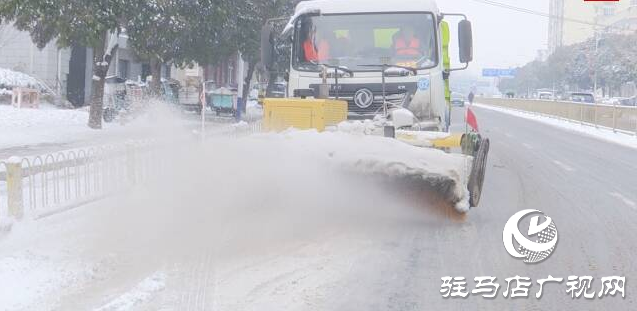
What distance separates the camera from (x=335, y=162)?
8.11m

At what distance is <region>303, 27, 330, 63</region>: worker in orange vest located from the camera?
11.0 meters

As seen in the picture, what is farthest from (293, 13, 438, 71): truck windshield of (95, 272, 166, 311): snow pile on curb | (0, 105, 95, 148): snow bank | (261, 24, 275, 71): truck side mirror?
(0, 105, 95, 148): snow bank

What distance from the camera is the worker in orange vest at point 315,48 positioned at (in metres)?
11.0

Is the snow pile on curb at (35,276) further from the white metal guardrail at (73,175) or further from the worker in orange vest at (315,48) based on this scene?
the worker in orange vest at (315,48)

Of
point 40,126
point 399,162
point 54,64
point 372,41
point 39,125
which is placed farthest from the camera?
point 54,64

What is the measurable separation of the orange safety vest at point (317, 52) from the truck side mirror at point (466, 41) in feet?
5.98

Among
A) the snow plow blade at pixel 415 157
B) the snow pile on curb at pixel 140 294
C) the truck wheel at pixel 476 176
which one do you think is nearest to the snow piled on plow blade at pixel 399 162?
the snow plow blade at pixel 415 157

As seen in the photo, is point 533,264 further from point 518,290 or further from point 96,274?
point 96,274

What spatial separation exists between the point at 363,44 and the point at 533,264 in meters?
4.81

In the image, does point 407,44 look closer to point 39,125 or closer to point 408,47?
point 408,47

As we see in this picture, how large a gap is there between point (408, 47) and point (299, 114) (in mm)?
2362

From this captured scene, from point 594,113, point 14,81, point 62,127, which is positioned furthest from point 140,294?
point 594,113

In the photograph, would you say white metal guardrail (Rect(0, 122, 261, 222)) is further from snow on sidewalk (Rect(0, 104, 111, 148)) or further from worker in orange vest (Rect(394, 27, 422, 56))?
snow on sidewalk (Rect(0, 104, 111, 148))

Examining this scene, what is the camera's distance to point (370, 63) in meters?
10.8
